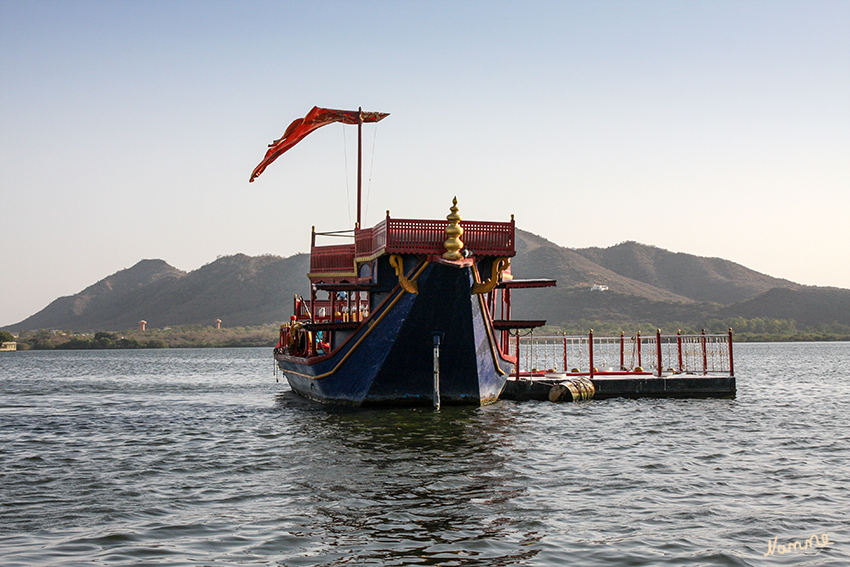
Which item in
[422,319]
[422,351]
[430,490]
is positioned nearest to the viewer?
[430,490]

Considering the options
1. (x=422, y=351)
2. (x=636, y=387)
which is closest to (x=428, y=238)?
(x=422, y=351)

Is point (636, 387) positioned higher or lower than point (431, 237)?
lower

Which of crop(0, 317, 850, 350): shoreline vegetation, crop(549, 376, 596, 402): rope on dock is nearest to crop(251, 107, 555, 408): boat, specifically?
crop(549, 376, 596, 402): rope on dock

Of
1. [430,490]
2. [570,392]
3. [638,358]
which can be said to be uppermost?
[638,358]

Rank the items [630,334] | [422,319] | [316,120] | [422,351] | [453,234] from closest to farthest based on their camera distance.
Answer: [453,234] < [422,319] < [422,351] < [316,120] < [630,334]

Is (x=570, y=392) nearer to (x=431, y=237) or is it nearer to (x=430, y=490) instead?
(x=431, y=237)

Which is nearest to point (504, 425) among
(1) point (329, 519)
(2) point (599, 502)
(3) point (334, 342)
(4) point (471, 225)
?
(4) point (471, 225)

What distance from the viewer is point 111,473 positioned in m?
15.3

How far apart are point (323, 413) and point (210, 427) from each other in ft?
13.1

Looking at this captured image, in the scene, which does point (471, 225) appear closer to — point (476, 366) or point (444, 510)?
point (476, 366)

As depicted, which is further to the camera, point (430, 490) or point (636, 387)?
point (636, 387)

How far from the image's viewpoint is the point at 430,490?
12.9 m

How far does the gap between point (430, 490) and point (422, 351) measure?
1130cm

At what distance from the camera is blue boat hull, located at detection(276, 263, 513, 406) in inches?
905
